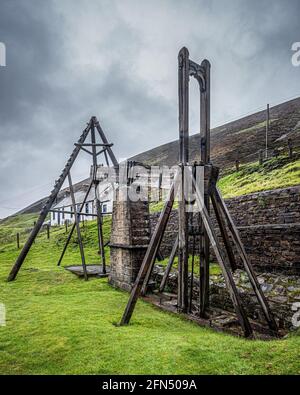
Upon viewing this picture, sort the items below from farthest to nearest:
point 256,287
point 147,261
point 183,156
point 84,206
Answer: point 84,206 → point 183,156 → point 147,261 → point 256,287

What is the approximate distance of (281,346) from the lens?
12.3 ft

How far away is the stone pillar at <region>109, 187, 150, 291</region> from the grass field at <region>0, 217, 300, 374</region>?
131 cm

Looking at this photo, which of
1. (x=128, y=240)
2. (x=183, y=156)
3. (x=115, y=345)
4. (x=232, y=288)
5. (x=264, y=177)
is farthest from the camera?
(x=264, y=177)

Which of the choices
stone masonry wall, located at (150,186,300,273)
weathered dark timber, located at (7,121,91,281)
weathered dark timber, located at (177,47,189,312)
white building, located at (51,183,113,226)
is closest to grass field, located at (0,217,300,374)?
weathered dark timber, located at (177,47,189,312)

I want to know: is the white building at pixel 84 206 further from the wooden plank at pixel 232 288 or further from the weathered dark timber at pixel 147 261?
the wooden plank at pixel 232 288

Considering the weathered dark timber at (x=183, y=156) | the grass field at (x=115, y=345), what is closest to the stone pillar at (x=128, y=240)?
the grass field at (x=115, y=345)

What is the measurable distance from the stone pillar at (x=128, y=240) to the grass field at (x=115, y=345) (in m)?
1.31

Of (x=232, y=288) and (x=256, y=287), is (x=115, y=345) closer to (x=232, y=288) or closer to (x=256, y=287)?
(x=232, y=288)

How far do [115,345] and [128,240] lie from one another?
15.1 feet

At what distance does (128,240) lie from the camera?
28.9 feet

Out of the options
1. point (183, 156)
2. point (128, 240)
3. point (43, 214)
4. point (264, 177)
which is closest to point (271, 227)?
point (183, 156)
